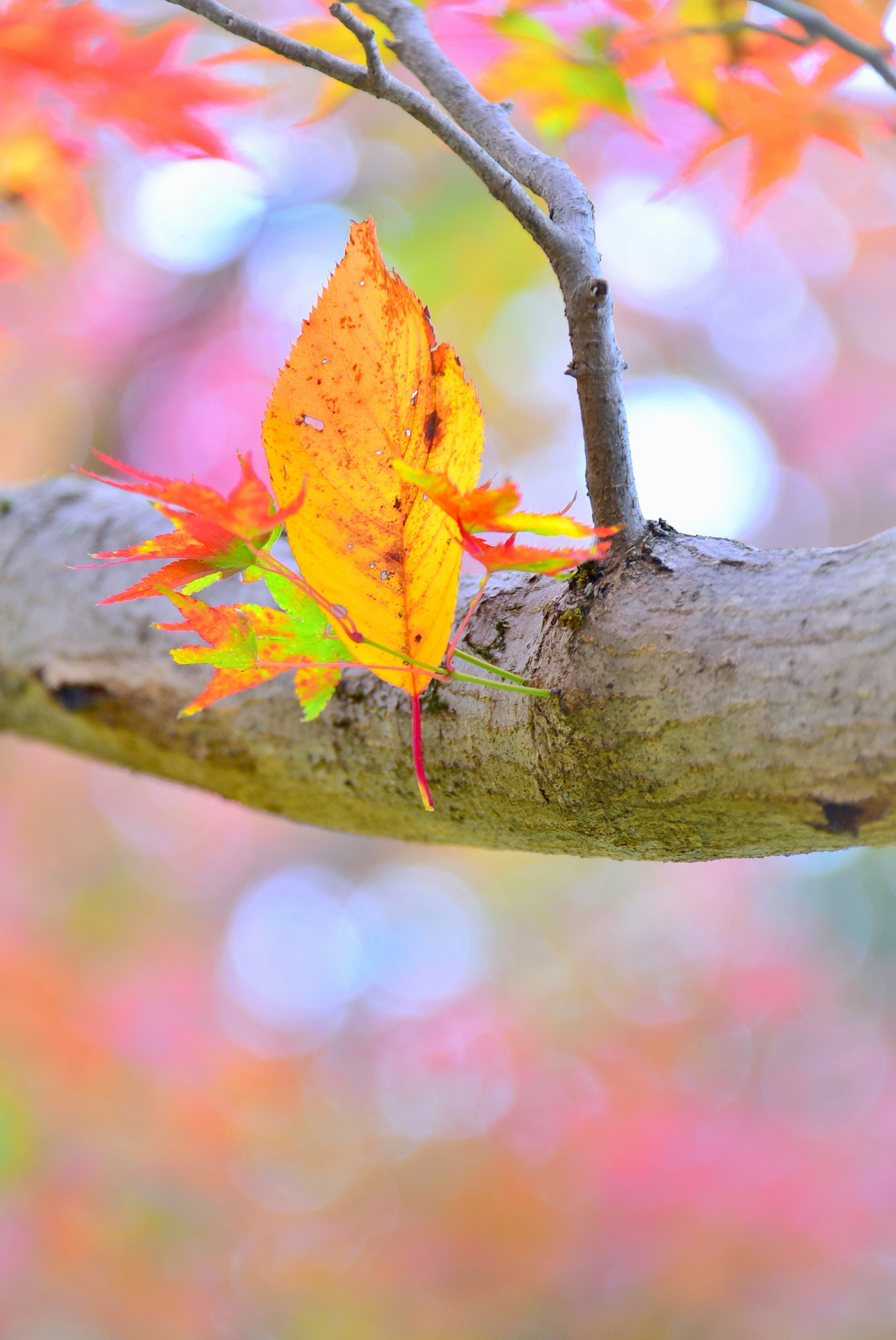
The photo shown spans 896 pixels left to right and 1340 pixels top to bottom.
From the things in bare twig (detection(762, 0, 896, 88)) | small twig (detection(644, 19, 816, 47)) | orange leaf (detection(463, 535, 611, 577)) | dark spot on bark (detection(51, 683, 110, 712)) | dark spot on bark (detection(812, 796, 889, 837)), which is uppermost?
small twig (detection(644, 19, 816, 47))

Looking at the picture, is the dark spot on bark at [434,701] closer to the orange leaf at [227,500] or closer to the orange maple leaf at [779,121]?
the orange leaf at [227,500]

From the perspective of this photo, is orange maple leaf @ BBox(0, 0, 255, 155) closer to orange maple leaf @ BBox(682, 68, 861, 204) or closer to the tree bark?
orange maple leaf @ BBox(682, 68, 861, 204)

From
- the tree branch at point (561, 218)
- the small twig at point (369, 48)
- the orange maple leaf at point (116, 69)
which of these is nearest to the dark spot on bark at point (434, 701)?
the tree branch at point (561, 218)

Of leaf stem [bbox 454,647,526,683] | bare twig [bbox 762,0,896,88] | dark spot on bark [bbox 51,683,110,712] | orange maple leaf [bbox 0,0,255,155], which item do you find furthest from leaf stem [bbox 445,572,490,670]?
orange maple leaf [bbox 0,0,255,155]

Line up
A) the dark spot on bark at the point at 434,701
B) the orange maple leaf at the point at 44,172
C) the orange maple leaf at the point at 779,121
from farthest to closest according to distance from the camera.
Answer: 1. the orange maple leaf at the point at 44,172
2. the orange maple leaf at the point at 779,121
3. the dark spot on bark at the point at 434,701

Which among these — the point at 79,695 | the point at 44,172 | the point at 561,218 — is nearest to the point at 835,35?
the point at 561,218

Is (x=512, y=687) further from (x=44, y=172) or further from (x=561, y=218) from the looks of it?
(x=44, y=172)
